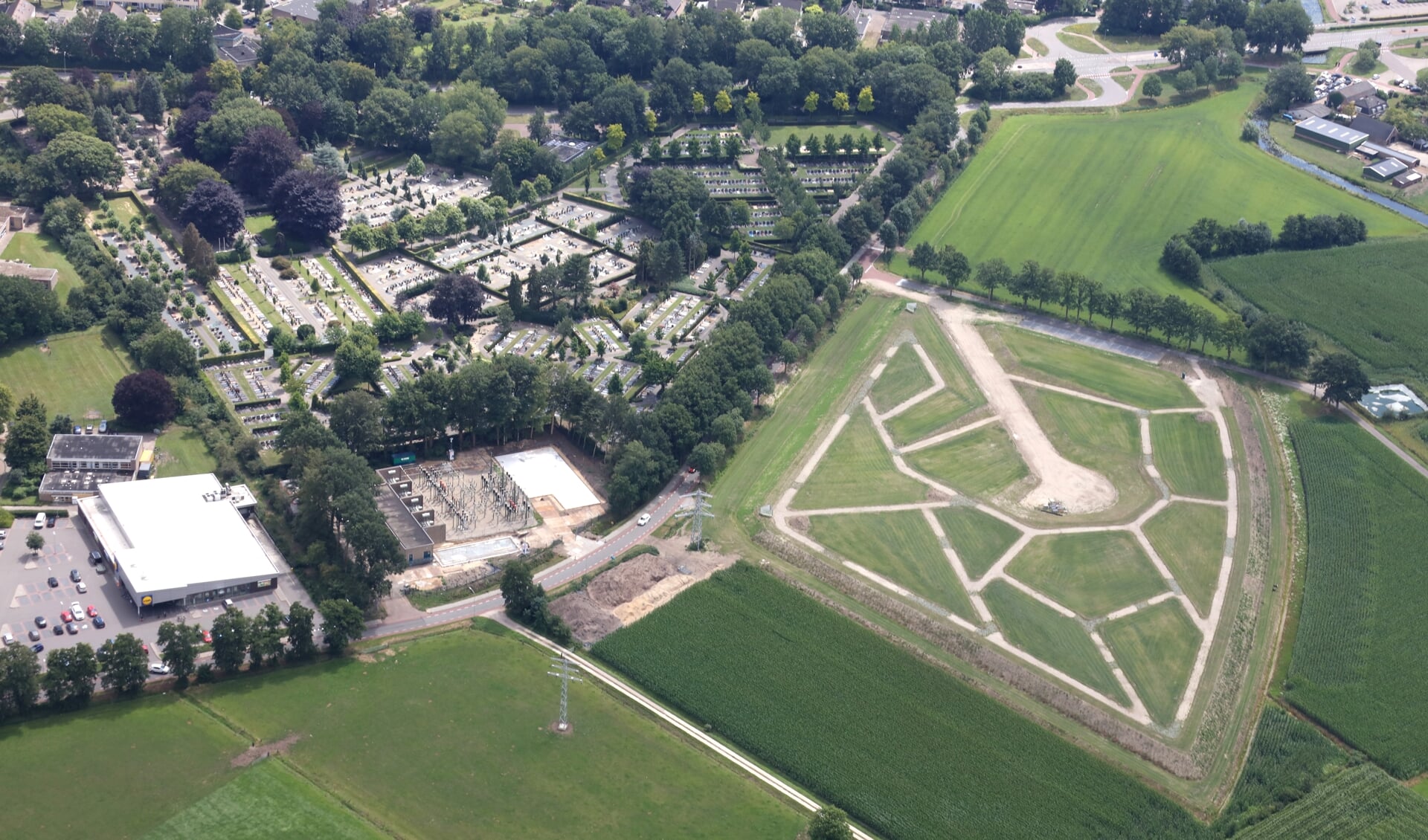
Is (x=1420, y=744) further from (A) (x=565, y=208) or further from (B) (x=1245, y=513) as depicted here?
(A) (x=565, y=208)

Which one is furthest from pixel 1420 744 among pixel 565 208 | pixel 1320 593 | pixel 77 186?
pixel 77 186

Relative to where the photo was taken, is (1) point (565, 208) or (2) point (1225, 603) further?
(1) point (565, 208)

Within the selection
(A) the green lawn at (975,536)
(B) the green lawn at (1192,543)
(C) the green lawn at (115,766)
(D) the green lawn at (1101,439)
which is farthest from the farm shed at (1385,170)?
(C) the green lawn at (115,766)

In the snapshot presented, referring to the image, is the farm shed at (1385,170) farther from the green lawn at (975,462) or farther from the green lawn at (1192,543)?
the green lawn at (975,462)

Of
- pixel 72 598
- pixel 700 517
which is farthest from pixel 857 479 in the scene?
pixel 72 598

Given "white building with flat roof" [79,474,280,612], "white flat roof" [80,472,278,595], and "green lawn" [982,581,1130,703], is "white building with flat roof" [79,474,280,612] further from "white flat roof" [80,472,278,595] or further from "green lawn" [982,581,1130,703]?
"green lawn" [982,581,1130,703]

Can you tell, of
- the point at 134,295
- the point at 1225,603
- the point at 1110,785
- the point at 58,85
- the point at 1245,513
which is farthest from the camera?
the point at 58,85
